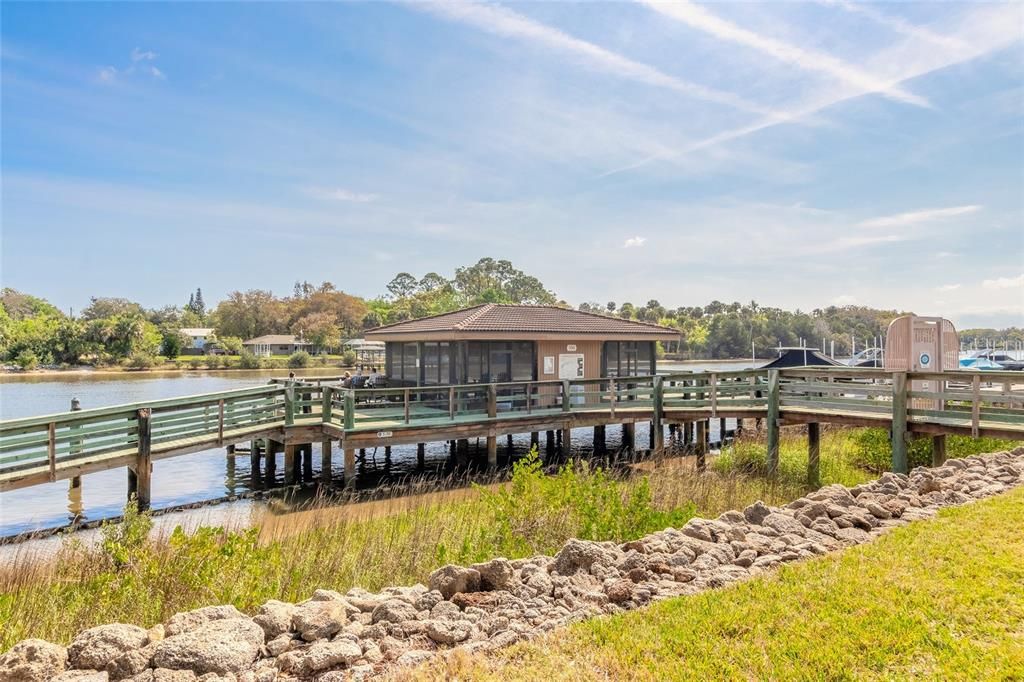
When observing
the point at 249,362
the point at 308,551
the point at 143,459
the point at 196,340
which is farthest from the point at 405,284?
the point at 308,551

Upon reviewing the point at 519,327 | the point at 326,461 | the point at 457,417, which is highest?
the point at 519,327

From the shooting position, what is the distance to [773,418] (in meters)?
13.3

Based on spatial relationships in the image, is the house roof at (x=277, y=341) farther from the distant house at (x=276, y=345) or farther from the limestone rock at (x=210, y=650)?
the limestone rock at (x=210, y=650)

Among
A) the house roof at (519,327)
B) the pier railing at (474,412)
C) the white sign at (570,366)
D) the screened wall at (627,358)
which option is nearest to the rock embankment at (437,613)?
the pier railing at (474,412)

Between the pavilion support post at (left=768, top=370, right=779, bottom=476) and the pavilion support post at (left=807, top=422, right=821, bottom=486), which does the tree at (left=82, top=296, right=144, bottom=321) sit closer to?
the pavilion support post at (left=768, top=370, right=779, bottom=476)

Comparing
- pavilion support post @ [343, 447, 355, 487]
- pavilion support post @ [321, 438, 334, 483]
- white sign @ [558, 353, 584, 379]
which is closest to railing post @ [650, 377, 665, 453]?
white sign @ [558, 353, 584, 379]

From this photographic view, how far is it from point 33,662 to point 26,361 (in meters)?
69.7

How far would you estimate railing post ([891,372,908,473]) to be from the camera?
1084 centimetres

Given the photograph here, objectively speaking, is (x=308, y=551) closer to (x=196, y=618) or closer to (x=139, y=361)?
(x=196, y=618)

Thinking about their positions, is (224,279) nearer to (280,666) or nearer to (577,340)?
(577,340)

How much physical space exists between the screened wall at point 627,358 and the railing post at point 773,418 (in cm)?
601

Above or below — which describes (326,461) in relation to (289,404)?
below

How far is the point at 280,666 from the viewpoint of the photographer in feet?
11.9

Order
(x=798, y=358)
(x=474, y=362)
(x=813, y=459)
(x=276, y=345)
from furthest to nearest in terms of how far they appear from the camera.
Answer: (x=276, y=345) < (x=798, y=358) < (x=474, y=362) < (x=813, y=459)
